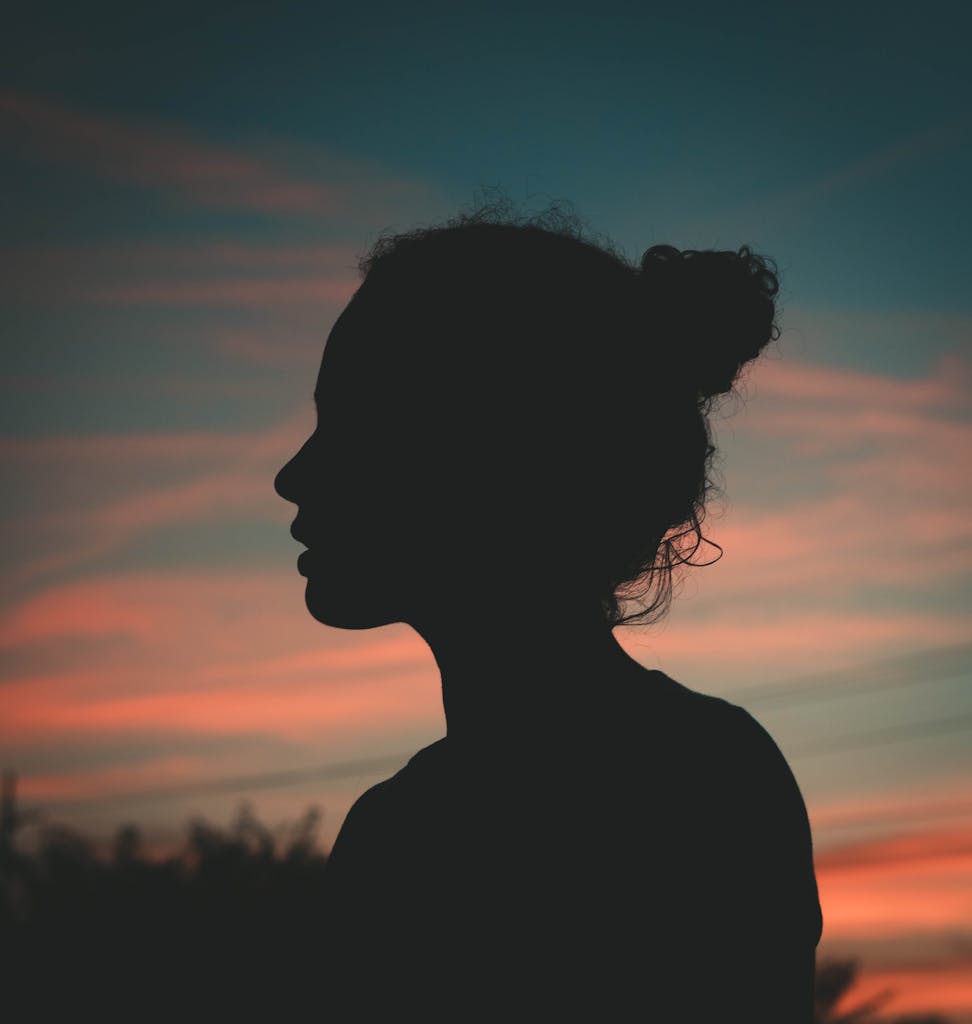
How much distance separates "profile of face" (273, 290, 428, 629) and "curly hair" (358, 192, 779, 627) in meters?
0.13

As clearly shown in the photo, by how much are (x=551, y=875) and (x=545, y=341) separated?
92 centimetres

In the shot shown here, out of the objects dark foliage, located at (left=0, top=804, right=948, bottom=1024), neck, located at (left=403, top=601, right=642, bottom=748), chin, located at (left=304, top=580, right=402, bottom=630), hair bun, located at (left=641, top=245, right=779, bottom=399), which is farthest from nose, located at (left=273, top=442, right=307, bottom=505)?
dark foliage, located at (left=0, top=804, right=948, bottom=1024)

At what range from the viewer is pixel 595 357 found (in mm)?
2410

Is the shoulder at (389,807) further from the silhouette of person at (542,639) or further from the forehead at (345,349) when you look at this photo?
the forehead at (345,349)

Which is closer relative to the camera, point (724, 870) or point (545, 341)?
point (724, 870)

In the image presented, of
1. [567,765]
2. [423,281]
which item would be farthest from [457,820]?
[423,281]

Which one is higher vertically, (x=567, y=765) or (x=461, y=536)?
(x=461, y=536)

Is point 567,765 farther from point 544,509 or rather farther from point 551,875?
point 544,509

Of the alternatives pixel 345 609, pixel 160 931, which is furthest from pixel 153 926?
pixel 345 609

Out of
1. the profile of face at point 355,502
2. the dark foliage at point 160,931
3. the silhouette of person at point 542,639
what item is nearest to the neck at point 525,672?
the silhouette of person at point 542,639

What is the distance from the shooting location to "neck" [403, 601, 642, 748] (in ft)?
7.32

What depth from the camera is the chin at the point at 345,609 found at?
7.95ft

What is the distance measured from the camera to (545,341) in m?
2.41

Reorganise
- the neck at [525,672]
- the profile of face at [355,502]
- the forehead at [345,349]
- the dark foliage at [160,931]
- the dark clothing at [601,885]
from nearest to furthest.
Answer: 1. the dark clothing at [601,885]
2. the neck at [525,672]
3. the profile of face at [355,502]
4. the forehead at [345,349]
5. the dark foliage at [160,931]
